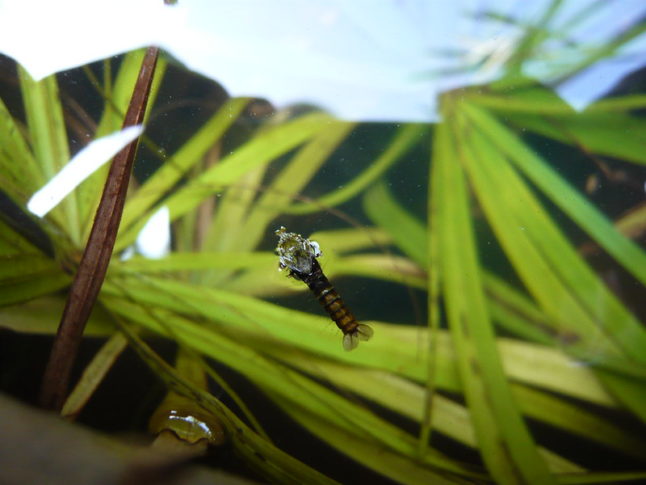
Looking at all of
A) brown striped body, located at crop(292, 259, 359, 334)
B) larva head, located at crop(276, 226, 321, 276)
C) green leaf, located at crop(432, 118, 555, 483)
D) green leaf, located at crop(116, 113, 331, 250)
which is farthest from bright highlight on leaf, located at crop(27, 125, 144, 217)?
green leaf, located at crop(432, 118, 555, 483)

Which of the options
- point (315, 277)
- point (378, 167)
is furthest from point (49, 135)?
point (378, 167)

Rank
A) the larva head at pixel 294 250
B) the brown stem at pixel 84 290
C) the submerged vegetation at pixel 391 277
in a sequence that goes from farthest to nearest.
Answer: the larva head at pixel 294 250
the submerged vegetation at pixel 391 277
the brown stem at pixel 84 290

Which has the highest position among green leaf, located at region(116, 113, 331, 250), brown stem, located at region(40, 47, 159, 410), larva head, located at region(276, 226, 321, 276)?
green leaf, located at region(116, 113, 331, 250)

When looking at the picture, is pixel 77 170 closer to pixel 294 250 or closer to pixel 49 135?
pixel 49 135

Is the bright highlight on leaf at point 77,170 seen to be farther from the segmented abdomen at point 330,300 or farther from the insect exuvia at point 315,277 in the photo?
the segmented abdomen at point 330,300

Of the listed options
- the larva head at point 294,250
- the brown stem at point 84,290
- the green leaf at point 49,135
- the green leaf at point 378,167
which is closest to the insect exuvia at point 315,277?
the larva head at point 294,250

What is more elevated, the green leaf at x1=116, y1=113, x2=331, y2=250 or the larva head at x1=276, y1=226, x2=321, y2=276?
the green leaf at x1=116, y1=113, x2=331, y2=250

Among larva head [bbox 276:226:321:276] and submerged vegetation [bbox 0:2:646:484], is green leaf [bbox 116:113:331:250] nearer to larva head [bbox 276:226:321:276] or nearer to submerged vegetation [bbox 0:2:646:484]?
submerged vegetation [bbox 0:2:646:484]
